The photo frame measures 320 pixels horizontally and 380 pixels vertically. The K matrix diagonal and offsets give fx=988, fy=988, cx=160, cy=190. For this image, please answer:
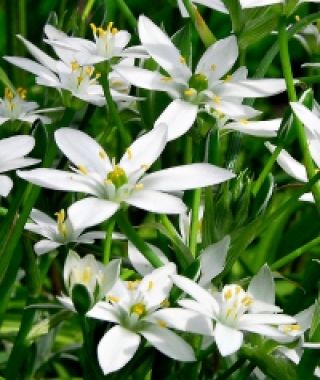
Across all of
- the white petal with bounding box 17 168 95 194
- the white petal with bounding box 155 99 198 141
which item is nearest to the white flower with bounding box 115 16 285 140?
the white petal with bounding box 155 99 198 141

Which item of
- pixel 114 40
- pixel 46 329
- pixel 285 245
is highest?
pixel 114 40

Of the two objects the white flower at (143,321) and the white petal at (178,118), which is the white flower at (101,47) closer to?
the white petal at (178,118)

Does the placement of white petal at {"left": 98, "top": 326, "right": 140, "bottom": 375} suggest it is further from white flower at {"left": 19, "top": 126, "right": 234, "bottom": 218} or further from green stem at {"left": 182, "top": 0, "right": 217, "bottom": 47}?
green stem at {"left": 182, "top": 0, "right": 217, "bottom": 47}

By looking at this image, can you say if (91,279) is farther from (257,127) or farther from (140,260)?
(257,127)

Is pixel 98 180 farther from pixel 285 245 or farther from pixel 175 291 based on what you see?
pixel 285 245

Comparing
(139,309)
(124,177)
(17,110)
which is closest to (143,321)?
(139,309)

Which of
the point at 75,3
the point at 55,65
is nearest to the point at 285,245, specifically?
the point at 75,3
